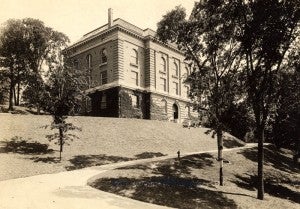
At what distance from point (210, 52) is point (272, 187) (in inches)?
453

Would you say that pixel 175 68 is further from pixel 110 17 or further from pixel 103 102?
pixel 103 102

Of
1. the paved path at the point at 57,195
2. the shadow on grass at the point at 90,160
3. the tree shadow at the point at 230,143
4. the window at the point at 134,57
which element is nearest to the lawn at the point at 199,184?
the paved path at the point at 57,195

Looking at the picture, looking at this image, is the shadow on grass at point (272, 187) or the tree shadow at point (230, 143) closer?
the shadow on grass at point (272, 187)

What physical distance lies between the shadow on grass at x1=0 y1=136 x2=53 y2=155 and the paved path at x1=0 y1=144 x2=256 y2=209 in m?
6.43

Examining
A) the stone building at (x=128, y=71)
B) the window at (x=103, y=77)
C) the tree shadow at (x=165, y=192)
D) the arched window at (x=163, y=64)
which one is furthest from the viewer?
the arched window at (x=163, y=64)

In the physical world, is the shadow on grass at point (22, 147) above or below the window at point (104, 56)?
below

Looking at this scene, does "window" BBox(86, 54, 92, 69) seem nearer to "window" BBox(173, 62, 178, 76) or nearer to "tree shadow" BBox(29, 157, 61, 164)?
"window" BBox(173, 62, 178, 76)

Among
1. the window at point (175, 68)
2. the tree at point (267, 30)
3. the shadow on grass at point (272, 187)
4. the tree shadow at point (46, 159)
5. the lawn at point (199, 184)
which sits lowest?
the shadow on grass at point (272, 187)

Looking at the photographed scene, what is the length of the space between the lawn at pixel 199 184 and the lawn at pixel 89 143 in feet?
11.2

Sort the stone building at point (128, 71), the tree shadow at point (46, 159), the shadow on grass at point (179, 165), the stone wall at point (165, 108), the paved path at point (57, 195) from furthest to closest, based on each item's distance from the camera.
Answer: the stone wall at point (165, 108), the stone building at point (128, 71), the tree shadow at point (46, 159), the shadow on grass at point (179, 165), the paved path at point (57, 195)

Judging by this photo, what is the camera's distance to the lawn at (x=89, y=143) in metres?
21.7

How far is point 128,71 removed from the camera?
4528 centimetres

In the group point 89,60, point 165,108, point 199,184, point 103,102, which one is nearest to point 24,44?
point 89,60

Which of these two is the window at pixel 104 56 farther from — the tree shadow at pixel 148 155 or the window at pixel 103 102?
the tree shadow at pixel 148 155
